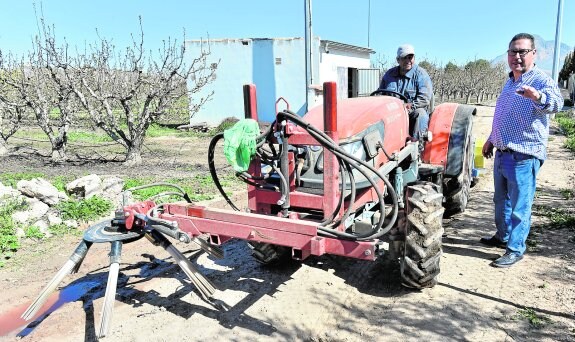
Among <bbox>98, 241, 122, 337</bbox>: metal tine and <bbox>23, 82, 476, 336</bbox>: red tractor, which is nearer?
<bbox>98, 241, 122, 337</bbox>: metal tine

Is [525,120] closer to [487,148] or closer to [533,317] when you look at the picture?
[487,148]

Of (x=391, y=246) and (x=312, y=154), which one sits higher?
(x=312, y=154)

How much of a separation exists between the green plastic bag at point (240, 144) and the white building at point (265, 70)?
42.6ft

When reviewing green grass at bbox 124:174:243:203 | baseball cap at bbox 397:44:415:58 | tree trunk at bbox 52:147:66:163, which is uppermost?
baseball cap at bbox 397:44:415:58

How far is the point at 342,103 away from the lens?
438 centimetres

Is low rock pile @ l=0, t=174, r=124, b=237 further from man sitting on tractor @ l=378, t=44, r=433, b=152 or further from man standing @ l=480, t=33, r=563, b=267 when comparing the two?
man standing @ l=480, t=33, r=563, b=267

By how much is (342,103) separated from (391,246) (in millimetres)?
1469

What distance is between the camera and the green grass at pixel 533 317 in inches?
127

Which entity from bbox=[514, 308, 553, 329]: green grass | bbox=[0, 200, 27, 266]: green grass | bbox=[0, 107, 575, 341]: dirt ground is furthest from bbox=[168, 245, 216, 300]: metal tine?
bbox=[0, 200, 27, 266]: green grass

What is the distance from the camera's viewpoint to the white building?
1700 cm

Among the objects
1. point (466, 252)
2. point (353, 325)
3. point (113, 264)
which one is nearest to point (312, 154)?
point (353, 325)

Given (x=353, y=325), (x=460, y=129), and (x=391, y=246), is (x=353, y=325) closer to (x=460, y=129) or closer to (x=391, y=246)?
(x=391, y=246)

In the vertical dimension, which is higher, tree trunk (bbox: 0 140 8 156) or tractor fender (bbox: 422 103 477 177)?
tractor fender (bbox: 422 103 477 177)

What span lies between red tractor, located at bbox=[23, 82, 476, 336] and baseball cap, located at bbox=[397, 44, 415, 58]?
2.51 feet
